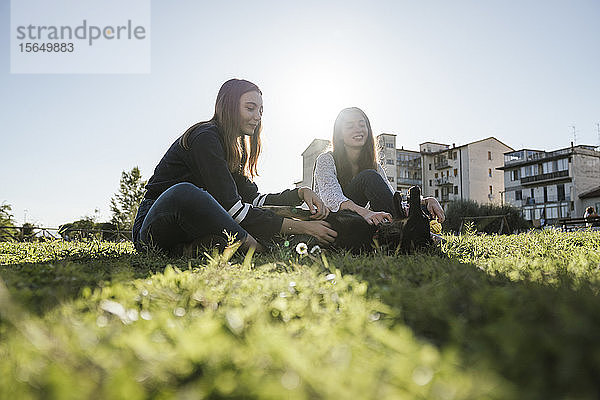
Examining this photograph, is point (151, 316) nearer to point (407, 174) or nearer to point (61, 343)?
point (61, 343)

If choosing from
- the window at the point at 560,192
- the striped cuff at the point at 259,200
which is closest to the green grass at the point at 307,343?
the striped cuff at the point at 259,200

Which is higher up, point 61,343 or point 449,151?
point 449,151

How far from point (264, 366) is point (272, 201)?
338 cm

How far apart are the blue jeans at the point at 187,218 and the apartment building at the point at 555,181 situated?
4920 cm

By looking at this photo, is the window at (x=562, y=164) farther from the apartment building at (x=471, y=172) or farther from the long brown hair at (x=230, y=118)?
the long brown hair at (x=230, y=118)

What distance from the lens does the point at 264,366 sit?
75cm

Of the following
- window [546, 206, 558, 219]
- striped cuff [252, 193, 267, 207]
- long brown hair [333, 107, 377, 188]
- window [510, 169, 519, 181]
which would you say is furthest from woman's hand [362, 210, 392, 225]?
window [510, 169, 519, 181]

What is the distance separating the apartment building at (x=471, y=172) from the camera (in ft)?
173

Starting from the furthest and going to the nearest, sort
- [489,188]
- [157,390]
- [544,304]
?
1. [489,188]
2. [544,304]
3. [157,390]

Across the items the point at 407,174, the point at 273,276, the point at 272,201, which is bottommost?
the point at 273,276

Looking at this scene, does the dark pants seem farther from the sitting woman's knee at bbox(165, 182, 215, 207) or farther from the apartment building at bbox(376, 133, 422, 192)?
the apartment building at bbox(376, 133, 422, 192)

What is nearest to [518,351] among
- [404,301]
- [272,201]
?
[404,301]

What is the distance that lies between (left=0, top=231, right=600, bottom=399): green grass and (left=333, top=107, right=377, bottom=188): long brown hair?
11.1 feet

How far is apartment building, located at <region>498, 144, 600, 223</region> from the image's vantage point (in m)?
44.8
